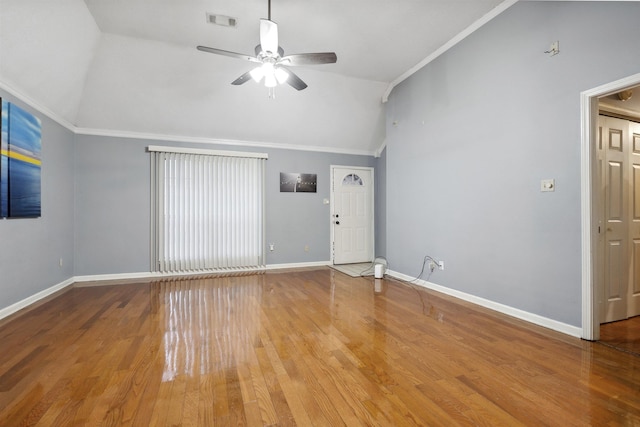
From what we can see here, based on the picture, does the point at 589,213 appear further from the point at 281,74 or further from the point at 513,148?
the point at 281,74

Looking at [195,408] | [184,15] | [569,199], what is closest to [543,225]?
[569,199]

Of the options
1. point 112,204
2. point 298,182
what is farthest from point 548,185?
point 112,204

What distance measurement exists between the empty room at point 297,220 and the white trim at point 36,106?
0.03 meters

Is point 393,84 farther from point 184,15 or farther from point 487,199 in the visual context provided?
point 184,15

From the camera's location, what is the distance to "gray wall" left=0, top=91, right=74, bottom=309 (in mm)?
3242

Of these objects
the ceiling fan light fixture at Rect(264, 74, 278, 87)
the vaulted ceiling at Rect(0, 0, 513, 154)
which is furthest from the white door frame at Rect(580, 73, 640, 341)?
the ceiling fan light fixture at Rect(264, 74, 278, 87)

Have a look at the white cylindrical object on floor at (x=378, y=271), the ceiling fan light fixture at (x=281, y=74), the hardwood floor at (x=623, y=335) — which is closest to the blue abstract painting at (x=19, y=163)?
the ceiling fan light fixture at (x=281, y=74)

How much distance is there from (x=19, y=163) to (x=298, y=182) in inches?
167

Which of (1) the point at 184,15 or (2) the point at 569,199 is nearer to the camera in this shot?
(2) the point at 569,199

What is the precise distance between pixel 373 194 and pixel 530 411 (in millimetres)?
5457

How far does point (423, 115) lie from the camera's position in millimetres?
4562

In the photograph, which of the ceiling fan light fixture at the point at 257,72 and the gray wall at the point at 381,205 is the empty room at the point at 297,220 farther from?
the gray wall at the point at 381,205

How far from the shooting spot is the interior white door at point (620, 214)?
3.02m

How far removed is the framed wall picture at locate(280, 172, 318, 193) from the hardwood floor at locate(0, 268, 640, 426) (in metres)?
3.07
